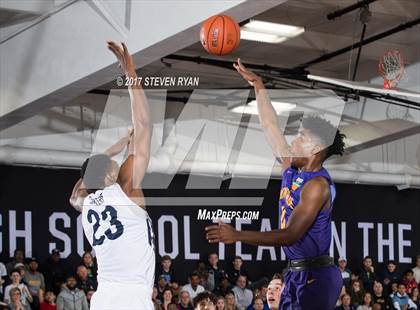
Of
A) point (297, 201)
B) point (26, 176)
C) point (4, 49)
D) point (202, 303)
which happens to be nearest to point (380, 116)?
point (26, 176)

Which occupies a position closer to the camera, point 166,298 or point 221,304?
point 221,304

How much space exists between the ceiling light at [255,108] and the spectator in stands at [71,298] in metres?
5.04

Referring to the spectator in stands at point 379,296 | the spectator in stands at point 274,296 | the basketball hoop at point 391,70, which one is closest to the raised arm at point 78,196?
the spectator in stands at point 274,296

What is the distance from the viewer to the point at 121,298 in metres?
5.50

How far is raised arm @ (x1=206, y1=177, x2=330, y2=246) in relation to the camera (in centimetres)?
458

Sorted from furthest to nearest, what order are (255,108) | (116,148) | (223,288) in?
(255,108) → (223,288) → (116,148)

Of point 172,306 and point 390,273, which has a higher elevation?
point 172,306

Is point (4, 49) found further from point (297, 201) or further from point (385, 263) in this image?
point (385, 263)

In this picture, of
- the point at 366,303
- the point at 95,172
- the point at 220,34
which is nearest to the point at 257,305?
the point at 366,303

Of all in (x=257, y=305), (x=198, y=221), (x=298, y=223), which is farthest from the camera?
(x=198, y=221)

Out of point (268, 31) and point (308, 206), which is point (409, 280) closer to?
point (268, 31)

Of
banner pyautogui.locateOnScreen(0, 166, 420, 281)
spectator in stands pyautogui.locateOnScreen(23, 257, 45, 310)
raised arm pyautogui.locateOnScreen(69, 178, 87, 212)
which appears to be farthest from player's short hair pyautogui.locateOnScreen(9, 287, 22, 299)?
raised arm pyautogui.locateOnScreen(69, 178, 87, 212)

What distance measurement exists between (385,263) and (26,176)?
807 centimetres

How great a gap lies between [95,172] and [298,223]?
5.20ft
